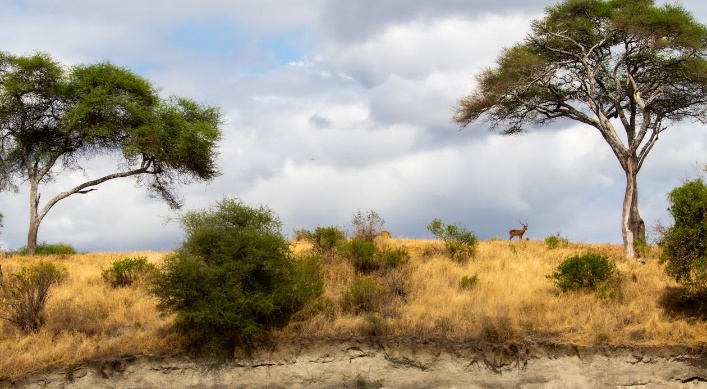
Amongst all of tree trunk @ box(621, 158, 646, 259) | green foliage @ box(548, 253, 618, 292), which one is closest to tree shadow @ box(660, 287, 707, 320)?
green foliage @ box(548, 253, 618, 292)

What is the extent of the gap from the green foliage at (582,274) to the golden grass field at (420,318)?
39 cm

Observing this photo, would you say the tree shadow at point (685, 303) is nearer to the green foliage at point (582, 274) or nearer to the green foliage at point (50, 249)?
the green foliage at point (582, 274)

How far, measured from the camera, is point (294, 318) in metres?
18.2

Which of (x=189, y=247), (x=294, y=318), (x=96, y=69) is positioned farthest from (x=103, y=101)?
(x=294, y=318)

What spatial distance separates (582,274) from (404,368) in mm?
6411

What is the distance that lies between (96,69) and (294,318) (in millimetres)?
18762

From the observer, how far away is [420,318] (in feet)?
60.0

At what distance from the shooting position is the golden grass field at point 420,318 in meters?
17.4

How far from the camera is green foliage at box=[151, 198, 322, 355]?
1708 cm

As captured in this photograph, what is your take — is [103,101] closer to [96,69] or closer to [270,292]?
[96,69]

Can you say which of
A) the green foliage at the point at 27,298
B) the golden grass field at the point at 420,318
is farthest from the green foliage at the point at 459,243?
the green foliage at the point at 27,298

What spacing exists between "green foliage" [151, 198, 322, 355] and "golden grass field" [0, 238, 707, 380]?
607 millimetres

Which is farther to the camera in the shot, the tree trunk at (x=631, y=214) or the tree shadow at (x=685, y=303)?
the tree trunk at (x=631, y=214)

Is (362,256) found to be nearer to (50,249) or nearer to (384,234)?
(384,234)
